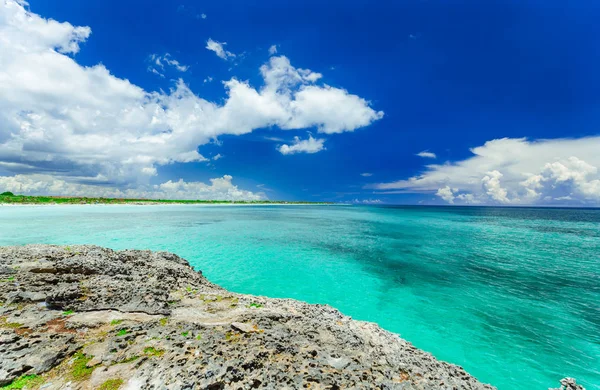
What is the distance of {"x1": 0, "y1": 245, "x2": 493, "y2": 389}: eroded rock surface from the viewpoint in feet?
19.0

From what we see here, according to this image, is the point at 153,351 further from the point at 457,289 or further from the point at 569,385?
the point at 457,289

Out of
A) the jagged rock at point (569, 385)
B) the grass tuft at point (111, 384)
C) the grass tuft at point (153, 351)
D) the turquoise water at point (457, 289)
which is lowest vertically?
the turquoise water at point (457, 289)

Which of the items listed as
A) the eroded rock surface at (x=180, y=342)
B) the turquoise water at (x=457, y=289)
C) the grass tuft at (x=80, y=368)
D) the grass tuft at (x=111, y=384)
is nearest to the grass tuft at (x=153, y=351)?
the eroded rock surface at (x=180, y=342)

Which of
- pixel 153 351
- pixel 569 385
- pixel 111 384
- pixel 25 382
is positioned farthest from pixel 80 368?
pixel 569 385

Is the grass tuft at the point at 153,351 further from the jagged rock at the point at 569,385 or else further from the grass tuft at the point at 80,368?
the jagged rock at the point at 569,385

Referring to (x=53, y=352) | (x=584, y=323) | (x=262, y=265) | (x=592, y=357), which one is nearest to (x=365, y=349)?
(x=53, y=352)

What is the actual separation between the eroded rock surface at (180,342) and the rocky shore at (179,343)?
3cm

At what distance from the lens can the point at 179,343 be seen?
6.97 m

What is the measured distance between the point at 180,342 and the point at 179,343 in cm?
6

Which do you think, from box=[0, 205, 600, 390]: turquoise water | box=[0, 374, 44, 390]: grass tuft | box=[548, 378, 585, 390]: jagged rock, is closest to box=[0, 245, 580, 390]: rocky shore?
box=[0, 374, 44, 390]: grass tuft

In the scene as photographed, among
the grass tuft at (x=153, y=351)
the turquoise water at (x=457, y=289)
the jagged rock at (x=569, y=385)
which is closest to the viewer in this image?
the grass tuft at (x=153, y=351)

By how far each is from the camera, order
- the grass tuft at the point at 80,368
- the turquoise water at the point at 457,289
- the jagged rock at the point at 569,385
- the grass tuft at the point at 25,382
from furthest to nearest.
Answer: the turquoise water at the point at 457,289 < the jagged rock at the point at 569,385 < the grass tuft at the point at 80,368 < the grass tuft at the point at 25,382

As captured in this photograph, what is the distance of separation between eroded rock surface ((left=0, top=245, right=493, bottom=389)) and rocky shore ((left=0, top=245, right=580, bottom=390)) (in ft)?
0.09

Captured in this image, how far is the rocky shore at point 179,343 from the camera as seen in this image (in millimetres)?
5770
